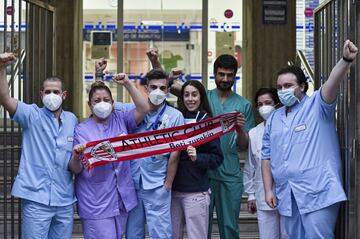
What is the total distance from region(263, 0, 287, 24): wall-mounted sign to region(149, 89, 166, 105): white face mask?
4.73 metres

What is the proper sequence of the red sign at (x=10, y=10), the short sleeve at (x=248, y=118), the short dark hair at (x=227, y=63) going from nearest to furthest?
the red sign at (x=10, y=10) < the short dark hair at (x=227, y=63) < the short sleeve at (x=248, y=118)

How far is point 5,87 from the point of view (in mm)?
4383

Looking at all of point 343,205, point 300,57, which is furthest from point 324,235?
point 300,57

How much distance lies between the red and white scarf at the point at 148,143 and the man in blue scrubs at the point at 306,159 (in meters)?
0.60

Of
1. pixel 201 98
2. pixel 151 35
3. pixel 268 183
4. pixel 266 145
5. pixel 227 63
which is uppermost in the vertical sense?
pixel 151 35

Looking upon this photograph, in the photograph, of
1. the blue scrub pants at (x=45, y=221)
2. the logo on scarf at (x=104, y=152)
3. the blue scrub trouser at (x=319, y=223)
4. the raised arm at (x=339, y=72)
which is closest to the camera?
the raised arm at (x=339, y=72)

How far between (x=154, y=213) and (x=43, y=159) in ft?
2.93

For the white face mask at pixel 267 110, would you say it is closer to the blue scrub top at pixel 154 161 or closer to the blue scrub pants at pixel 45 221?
the blue scrub top at pixel 154 161

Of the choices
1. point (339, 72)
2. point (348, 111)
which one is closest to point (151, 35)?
point (348, 111)

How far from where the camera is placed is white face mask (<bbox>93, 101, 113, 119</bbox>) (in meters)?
4.51

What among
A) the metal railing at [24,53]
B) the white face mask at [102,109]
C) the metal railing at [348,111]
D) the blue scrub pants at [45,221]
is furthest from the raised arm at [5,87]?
the metal railing at [348,111]

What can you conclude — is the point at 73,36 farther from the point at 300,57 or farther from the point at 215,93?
the point at 215,93

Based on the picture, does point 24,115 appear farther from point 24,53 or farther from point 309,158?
point 309,158

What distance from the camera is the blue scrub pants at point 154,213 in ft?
15.0
